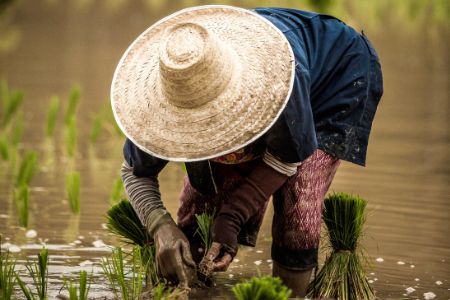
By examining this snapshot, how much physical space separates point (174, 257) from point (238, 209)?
0.26 meters

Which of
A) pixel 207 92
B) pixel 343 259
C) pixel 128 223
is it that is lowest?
pixel 343 259

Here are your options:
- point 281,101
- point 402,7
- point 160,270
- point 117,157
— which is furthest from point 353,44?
point 402,7

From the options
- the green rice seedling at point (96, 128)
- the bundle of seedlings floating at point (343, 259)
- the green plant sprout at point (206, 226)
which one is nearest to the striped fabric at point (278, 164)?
the green plant sprout at point (206, 226)

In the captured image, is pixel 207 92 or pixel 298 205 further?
pixel 298 205

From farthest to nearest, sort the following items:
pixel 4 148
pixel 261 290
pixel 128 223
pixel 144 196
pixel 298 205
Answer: pixel 4 148 < pixel 128 223 < pixel 298 205 < pixel 144 196 < pixel 261 290

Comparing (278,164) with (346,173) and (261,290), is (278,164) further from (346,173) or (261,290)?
(346,173)

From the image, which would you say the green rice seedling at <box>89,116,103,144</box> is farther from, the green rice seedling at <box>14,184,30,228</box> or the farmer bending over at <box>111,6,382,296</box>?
the farmer bending over at <box>111,6,382,296</box>

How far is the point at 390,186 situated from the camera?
5988mm

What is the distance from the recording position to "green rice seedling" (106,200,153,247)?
152 inches

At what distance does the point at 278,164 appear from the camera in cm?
339

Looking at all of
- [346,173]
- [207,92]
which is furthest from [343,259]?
[346,173]

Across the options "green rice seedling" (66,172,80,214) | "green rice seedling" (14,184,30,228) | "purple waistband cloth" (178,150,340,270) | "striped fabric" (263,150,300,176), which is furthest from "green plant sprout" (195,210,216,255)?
"green rice seedling" (66,172,80,214)

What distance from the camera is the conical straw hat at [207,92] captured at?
10.1 ft

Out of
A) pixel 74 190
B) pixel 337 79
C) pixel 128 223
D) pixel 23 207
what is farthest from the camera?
pixel 74 190
